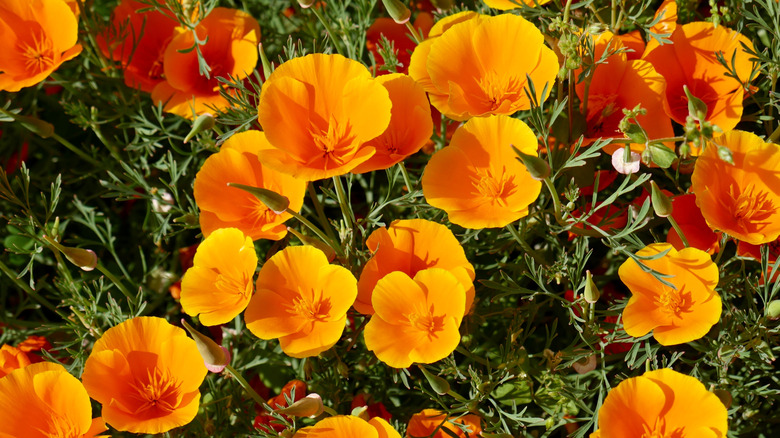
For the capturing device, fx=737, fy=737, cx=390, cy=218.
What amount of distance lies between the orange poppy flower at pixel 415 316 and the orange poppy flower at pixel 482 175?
0.12 metres

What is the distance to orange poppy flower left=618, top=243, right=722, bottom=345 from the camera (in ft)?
4.11

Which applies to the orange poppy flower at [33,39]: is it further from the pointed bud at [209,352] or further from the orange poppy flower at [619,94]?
the orange poppy flower at [619,94]

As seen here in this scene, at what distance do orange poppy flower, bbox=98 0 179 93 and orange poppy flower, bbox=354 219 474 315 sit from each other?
87 cm

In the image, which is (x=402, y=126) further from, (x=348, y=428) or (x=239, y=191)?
(x=348, y=428)

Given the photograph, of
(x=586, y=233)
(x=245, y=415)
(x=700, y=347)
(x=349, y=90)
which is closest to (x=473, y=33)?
(x=349, y=90)

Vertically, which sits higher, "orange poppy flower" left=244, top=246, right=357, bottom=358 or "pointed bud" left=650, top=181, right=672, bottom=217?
"pointed bud" left=650, top=181, right=672, bottom=217

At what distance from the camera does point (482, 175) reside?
4.52ft

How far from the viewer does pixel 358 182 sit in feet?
6.44

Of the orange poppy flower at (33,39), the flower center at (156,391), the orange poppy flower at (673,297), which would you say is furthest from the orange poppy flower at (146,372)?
the orange poppy flower at (673,297)

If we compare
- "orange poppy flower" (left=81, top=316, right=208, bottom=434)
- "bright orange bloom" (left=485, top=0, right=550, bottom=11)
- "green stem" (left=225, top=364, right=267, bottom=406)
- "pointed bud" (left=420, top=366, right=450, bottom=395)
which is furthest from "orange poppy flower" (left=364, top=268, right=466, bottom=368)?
"bright orange bloom" (left=485, top=0, right=550, bottom=11)

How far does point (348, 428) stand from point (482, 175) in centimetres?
52

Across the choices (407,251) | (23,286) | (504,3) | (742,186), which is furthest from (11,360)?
(742,186)

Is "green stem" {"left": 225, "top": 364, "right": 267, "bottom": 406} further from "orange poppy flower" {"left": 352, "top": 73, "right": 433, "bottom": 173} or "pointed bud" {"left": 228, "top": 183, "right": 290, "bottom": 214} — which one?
"orange poppy flower" {"left": 352, "top": 73, "right": 433, "bottom": 173}

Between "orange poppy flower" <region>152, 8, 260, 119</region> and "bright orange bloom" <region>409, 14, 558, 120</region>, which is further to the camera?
"orange poppy flower" <region>152, 8, 260, 119</region>
